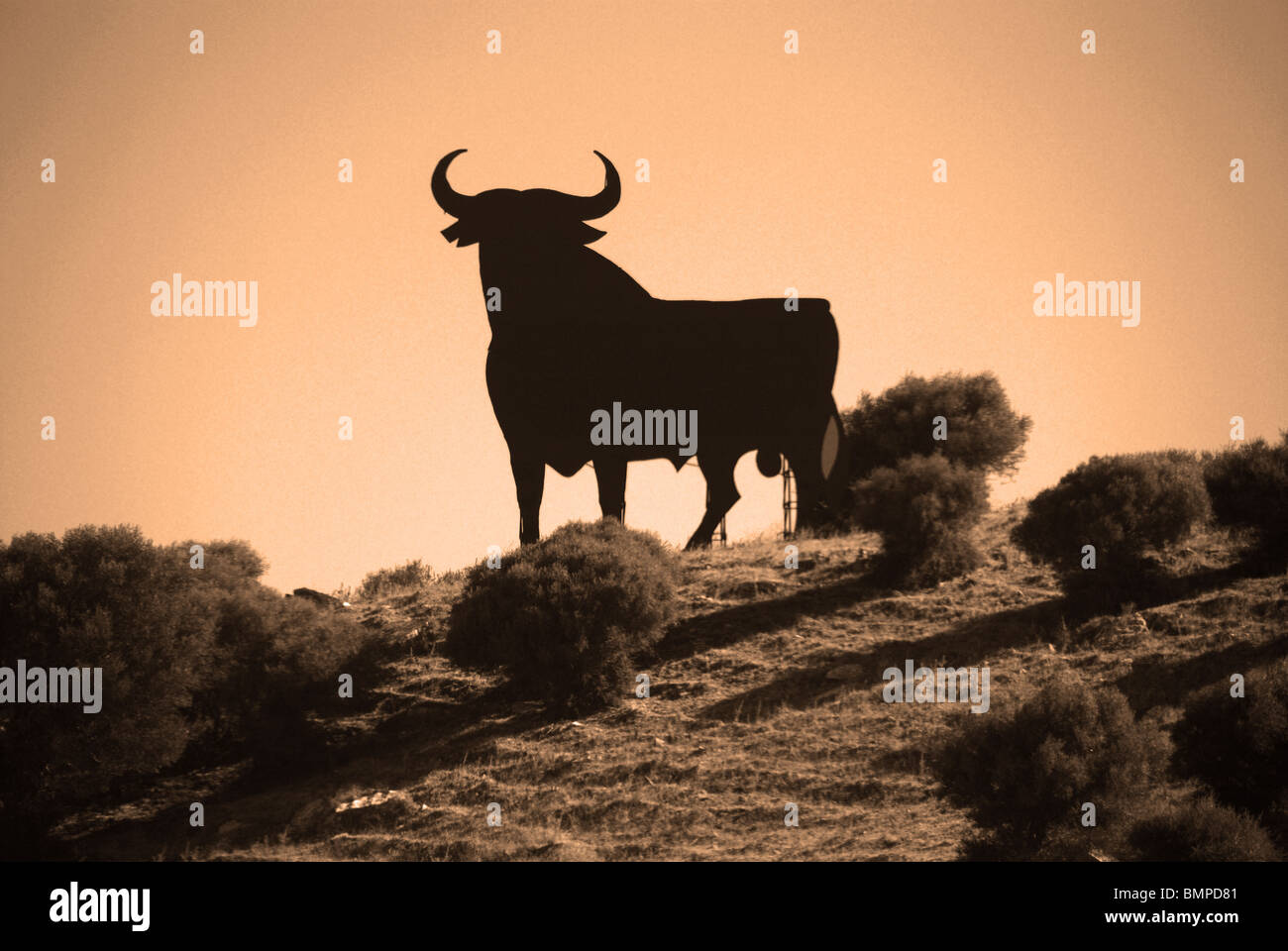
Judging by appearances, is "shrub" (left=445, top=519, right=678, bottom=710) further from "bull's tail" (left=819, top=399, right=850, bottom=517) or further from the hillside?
"bull's tail" (left=819, top=399, right=850, bottom=517)

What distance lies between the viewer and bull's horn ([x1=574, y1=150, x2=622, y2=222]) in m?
26.8

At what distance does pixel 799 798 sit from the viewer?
20.4 meters

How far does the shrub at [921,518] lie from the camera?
2694 centimetres

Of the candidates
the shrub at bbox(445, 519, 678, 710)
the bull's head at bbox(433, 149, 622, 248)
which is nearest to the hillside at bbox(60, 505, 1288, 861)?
the shrub at bbox(445, 519, 678, 710)

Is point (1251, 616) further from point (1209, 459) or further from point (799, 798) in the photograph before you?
point (799, 798)

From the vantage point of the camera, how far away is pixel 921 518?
88.1 ft

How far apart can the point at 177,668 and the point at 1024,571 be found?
45.0 ft

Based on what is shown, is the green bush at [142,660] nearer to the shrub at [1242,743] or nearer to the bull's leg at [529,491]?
the bull's leg at [529,491]

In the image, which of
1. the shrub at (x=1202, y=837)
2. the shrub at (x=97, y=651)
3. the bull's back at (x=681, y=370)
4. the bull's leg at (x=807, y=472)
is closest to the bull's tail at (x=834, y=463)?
the bull's leg at (x=807, y=472)

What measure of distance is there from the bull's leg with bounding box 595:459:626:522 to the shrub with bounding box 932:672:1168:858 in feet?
27.8

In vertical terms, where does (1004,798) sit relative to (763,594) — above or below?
below

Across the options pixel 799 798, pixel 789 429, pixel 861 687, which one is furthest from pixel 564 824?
pixel 789 429

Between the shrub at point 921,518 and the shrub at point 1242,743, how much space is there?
293 inches
